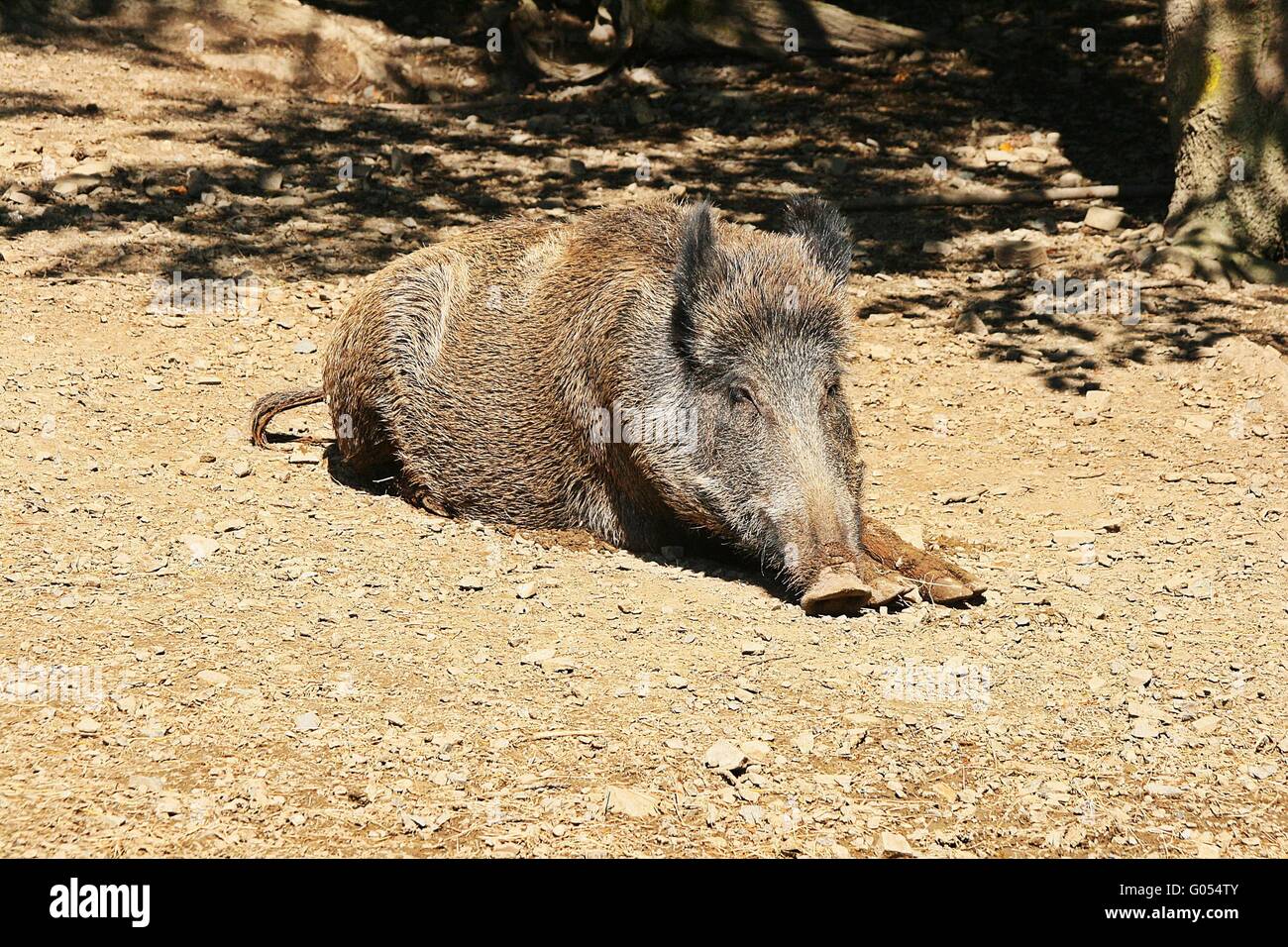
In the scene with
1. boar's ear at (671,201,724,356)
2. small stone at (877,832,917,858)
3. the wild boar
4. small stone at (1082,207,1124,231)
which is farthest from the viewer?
small stone at (1082,207,1124,231)

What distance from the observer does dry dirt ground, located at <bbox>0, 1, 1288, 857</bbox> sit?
431 cm

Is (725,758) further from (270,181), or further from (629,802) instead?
(270,181)

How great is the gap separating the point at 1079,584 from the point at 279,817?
11.6 ft

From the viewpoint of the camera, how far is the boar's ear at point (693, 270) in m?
6.34

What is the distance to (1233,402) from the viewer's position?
26.5 ft

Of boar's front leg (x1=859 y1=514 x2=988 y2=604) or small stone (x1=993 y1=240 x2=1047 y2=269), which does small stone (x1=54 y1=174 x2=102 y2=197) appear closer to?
small stone (x1=993 y1=240 x2=1047 y2=269)

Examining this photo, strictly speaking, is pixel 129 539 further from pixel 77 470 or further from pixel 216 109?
pixel 216 109

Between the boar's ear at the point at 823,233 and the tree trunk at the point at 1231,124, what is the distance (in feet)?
13.6

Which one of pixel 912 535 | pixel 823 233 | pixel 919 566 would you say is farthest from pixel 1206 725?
pixel 823 233

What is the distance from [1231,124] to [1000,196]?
1839 mm

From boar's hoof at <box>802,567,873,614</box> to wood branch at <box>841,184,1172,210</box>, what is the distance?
19.0ft

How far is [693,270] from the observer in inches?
249

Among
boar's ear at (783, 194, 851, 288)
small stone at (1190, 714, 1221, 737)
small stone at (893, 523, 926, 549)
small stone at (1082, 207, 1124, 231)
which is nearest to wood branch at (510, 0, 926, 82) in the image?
small stone at (1082, 207, 1124, 231)

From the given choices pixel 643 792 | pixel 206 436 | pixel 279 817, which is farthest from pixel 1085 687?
pixel 206 436
